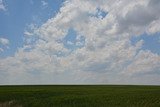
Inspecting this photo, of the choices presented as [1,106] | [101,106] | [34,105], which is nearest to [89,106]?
[101,106]

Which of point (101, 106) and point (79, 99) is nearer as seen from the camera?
point (101, 106)

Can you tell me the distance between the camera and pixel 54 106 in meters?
38.4

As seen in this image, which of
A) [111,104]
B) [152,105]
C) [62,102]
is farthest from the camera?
[62,102]

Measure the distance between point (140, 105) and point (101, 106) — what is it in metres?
4.34

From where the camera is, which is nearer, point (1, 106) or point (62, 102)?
point (1, 106)

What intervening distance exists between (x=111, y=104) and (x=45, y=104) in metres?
8.07

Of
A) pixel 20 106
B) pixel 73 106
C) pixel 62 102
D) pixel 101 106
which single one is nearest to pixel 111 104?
pixel 101 106

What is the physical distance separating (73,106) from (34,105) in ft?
16.0

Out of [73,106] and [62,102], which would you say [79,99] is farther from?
[73,106]

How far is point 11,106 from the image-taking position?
125 ft

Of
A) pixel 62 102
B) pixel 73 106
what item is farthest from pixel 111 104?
pixel 62 102

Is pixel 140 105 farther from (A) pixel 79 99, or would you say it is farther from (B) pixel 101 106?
(A) pixel 79 99

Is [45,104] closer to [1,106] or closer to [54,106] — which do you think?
[54,106]

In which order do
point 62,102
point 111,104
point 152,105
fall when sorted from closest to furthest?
point 152,105, point 111,104, point 62,102
